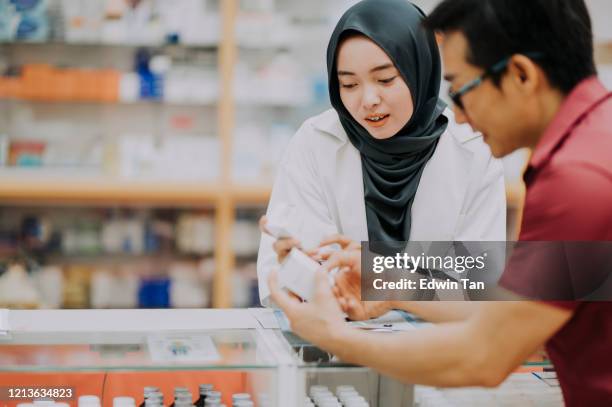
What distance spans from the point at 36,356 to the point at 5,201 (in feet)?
10.9

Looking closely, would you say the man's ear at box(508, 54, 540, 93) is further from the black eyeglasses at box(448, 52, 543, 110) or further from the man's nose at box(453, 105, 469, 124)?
the man's nose at box(453, 105, 469, 124)

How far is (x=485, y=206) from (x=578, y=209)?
102 centimetres

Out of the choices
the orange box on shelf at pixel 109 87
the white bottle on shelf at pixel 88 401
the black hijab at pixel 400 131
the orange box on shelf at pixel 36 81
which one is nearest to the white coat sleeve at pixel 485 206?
the black hijab at pixel 400 131

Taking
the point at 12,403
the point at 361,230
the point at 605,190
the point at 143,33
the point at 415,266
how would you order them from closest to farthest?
the point at 605,190
the point at 12,403
the point at 415,266
the point at 361,230
the point at 143,33

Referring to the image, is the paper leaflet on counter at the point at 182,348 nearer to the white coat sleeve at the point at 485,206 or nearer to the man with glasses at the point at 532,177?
the man with glasses at the point at 532,177

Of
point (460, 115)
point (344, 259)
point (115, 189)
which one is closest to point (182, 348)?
point (344, 259)

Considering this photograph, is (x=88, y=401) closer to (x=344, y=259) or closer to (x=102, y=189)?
(x=344, y=259)

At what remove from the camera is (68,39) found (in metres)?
4.36

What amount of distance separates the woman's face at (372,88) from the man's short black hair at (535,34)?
0.76 meters

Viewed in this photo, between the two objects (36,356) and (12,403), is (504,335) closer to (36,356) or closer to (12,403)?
(36,356)

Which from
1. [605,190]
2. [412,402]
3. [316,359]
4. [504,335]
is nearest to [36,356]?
[316,359]

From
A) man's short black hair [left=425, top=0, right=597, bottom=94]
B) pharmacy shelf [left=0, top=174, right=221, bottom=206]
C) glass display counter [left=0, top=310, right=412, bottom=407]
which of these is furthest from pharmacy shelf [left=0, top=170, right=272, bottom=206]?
man's short black hair [left=425, top=0, right=597, bottom=94]

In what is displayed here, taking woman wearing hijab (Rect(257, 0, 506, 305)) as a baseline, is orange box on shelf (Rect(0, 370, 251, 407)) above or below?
below

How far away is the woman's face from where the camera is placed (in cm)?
195
